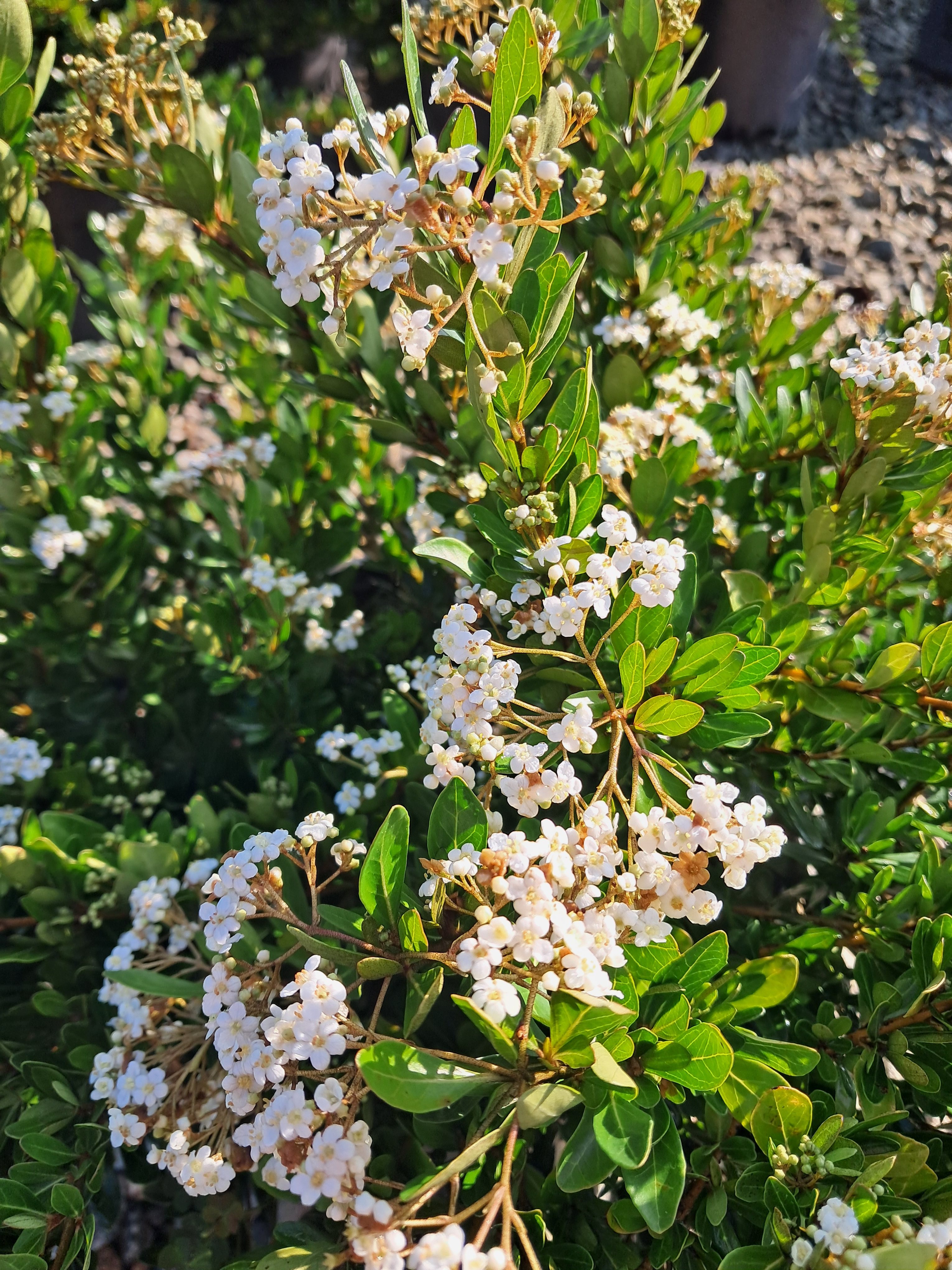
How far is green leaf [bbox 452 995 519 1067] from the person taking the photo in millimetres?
697

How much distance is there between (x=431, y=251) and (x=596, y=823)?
0.59 meters

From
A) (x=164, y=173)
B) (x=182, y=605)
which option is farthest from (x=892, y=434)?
(x=182, y=605)

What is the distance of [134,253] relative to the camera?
89.3 inches

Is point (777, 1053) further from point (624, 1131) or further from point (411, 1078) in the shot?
point (411, 1078)

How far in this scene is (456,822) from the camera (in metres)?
0.94

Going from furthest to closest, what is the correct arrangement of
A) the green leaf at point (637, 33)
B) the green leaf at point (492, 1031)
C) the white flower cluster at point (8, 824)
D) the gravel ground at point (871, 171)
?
the gravel ground at point (871, 171)
the white flower cluster at point (8, 824)
the green leaf at point (637, 33)
the green leaf at point (492, 1031)

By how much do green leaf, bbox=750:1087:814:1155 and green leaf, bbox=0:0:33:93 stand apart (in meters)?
1.79

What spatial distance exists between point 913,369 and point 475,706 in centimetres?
67

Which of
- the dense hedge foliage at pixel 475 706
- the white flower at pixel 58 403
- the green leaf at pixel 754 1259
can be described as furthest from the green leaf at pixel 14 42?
the green leaf at pixel 754 1259

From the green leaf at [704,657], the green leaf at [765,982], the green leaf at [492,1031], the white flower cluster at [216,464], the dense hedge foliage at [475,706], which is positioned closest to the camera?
the green leaf at [492,1031]

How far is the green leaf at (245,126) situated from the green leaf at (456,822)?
1.13m

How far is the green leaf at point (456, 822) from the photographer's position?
915 mm

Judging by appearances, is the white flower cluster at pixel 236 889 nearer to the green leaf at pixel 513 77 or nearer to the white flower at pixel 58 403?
the green leaf at pixel 513 77

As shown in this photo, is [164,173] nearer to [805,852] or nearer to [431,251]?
[431,251]
